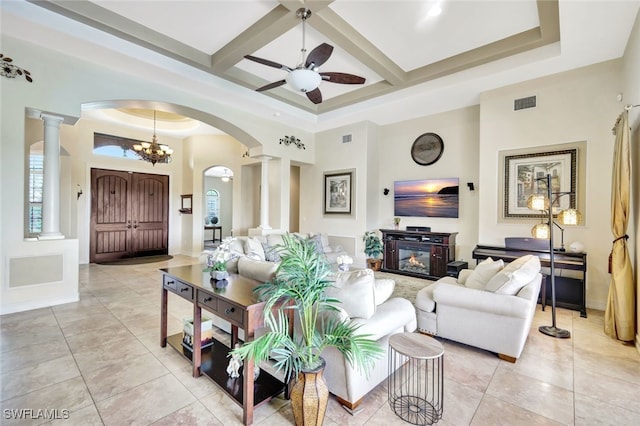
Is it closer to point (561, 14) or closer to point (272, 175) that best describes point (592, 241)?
point (561, 14)

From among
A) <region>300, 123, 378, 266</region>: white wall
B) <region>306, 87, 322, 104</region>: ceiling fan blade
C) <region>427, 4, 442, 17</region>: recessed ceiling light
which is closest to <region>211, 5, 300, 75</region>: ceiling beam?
<region>306, 87, 322, 104</region>: ceiling fan blade

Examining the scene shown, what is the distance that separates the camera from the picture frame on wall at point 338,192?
7.06m

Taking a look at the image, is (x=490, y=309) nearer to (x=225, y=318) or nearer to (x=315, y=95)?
(x=225, y=318)

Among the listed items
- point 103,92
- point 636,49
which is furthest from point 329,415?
point 103,92

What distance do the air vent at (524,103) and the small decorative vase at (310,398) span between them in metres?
5.15

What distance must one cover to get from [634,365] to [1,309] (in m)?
7.17

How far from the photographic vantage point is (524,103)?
4652 millimetres

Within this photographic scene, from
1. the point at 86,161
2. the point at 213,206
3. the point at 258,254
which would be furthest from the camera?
the point at 213,206

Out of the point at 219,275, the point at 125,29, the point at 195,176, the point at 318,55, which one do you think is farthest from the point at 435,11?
the point at 195,176

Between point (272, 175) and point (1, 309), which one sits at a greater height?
point (272, 175)

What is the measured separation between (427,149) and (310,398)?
578 cm

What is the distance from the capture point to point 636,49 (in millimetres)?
3068

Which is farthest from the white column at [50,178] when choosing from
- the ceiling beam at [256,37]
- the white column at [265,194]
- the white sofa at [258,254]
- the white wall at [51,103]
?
the white column at [265,194]

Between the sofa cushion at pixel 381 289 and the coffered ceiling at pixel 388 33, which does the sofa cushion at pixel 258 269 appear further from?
the coffered ceiling at pixel 388 33
